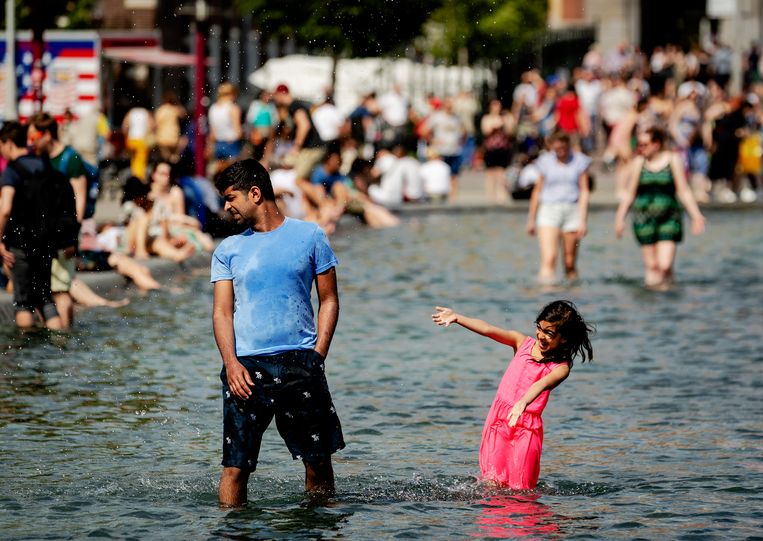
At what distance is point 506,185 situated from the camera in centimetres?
3253

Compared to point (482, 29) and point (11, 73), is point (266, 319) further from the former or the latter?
point (482, 29)

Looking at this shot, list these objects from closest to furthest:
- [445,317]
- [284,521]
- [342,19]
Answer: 1. [284,521]
2. [445,317]
3. [342,19]

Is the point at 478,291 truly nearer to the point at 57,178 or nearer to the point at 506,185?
the point at 57,178

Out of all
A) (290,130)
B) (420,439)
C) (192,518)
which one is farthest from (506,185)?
(192,518)

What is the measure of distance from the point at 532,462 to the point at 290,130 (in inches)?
709

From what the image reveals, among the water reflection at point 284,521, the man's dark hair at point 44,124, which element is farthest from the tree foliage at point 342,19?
the water reflection at point 284,521

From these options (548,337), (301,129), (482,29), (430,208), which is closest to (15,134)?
(548,337)

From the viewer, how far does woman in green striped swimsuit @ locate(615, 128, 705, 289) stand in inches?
699

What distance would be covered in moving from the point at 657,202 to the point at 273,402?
1070cm

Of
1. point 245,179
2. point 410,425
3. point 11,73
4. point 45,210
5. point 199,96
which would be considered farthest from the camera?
point 199,96

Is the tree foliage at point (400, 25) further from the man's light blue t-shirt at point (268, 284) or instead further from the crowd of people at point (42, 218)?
the man's light blue t-shirt at point (268, 284)

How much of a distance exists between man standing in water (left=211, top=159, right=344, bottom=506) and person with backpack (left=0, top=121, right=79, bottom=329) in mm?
6152

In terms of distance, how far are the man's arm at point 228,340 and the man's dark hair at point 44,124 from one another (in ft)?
22.3

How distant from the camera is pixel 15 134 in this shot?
13.7 m
